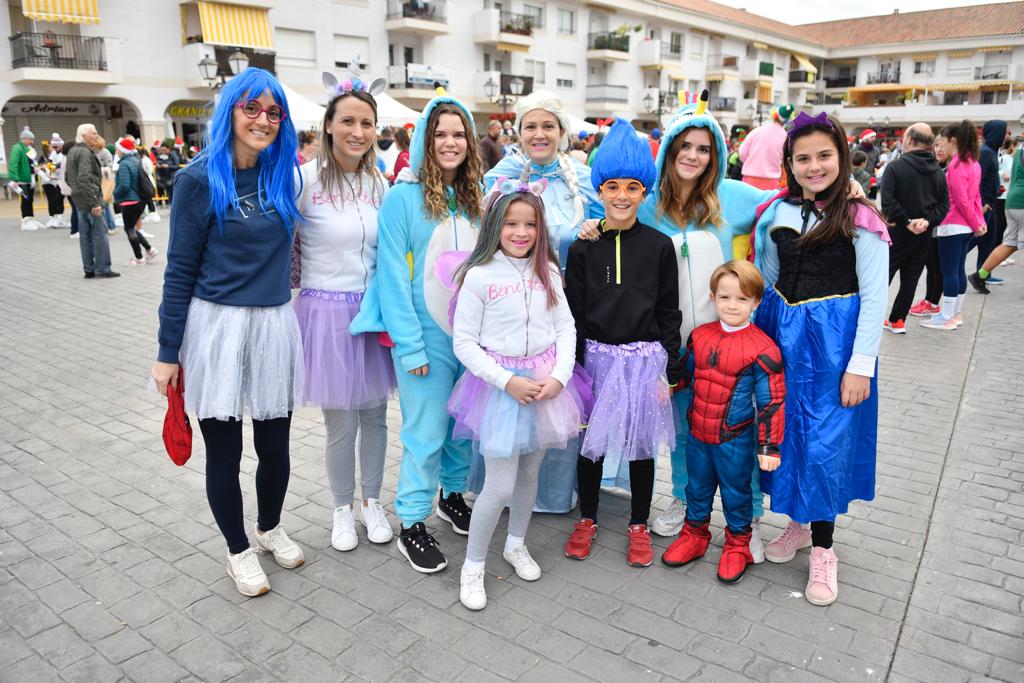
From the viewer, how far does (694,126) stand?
3209 millimetres

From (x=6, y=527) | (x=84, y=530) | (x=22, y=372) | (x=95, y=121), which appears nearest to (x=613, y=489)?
(x=84, y=530)

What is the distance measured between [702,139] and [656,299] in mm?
754

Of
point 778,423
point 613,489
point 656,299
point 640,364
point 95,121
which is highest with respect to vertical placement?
point 95,121

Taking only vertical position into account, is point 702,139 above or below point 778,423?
above

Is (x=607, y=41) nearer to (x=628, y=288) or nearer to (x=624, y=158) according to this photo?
(x=624, y=158)

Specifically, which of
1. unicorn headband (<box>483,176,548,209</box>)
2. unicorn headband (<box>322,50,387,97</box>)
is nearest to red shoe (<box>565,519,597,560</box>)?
unicorn headband (<box>483,176,548,209</box>)

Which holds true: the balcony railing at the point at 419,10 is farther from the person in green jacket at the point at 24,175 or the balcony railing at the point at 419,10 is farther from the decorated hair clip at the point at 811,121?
the decorated hair clip at the point at 811,121

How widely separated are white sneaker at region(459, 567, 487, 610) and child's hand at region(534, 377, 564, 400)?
32.4 inches

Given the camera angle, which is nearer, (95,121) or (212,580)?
(212,580)

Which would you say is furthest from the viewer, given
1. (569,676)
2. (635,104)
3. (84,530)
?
(635,104)

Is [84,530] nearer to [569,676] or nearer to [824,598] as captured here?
[569,676]

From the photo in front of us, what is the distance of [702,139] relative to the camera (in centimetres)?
319

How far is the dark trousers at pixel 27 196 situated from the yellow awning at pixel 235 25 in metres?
9.74

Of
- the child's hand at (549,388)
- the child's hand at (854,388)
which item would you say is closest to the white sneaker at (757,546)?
the child's hand at (854,388)
